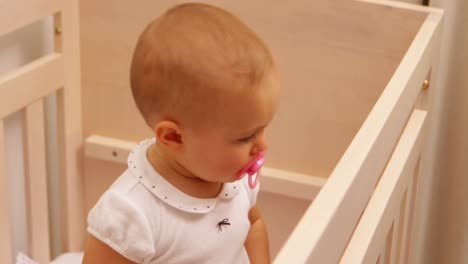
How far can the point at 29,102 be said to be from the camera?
52.4 inches

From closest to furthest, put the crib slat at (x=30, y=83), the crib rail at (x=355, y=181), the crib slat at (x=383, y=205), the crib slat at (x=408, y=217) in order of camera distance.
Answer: the crib rail at (x=355, y=181)
the crib slat at (x=383, y=205)
the crib slat at (x=408, y=217)
the crib slat at (x=30, y=83)

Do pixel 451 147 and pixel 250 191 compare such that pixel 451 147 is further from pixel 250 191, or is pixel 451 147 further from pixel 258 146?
pixel 258 146

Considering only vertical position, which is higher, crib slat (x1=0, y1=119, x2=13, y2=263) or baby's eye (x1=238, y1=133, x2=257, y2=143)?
baby's eye (x1=238, y1=133, x2=257, y2=143)

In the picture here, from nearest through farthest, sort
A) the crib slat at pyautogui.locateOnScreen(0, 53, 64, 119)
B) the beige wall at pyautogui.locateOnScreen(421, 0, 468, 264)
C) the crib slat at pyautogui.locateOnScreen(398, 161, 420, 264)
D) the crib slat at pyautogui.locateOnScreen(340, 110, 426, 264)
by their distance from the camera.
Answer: the crib slat at pyautogui.locateOnScreen(340, 110, 426, 264) → the crib slat at pyautogui.locateOnScreen(398, 161, 420, 264) → the crib slat at pyautogui.locateOnScreen(0, 53, 64, 119) → the beige wall at pyautogui.locateOnScreen(421, 0, 468, 264)

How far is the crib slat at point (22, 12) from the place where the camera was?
4.10ft

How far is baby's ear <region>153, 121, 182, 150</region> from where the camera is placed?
823 mm

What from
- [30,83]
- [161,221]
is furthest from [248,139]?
[30,83]

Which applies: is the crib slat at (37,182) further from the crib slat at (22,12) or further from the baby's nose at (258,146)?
the baby's nose at (258,146)

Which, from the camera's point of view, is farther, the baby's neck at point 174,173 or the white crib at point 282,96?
the white crib at point 282,96

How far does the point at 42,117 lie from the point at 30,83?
0.28ft

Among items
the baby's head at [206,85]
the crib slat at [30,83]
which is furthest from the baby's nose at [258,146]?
the crib slat at [30,83]

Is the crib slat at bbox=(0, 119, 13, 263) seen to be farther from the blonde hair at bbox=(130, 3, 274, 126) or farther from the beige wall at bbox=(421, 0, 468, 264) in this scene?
the beige wall at bbox=(421, 0, 468, 264)


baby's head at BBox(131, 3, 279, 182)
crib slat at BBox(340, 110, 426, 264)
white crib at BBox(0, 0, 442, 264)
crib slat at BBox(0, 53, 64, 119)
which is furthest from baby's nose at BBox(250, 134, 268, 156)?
crib slat at BBox(0, 53, 64, 119)

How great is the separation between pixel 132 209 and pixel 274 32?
0.54 metres
